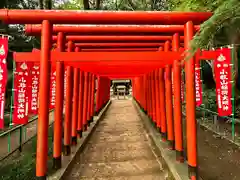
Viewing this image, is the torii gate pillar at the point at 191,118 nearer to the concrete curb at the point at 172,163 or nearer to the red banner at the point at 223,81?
the concrete curb at the point at 172,163

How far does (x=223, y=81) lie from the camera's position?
6.16 m

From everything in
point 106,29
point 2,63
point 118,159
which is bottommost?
point 118,159

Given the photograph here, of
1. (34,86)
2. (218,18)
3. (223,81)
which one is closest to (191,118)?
(218,18)

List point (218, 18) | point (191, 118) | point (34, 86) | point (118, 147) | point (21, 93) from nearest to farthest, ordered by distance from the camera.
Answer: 1. point (218, 18)
2. point (191, 118)
3. point (21, 93)
4. point (34, 86)
5. point (118, 147)

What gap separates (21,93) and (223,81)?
596cm

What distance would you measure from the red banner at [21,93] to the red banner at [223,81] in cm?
536

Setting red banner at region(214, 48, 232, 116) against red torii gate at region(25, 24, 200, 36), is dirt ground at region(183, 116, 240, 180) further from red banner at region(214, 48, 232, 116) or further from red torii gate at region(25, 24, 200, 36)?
red torii gate at region(25, 24, 200, 36)

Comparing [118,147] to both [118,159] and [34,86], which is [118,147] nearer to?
[118,159]

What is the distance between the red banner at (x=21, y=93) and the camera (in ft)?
15.8

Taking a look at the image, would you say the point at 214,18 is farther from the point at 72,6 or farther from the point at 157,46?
the point at 72,6

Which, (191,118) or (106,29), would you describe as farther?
(106,29)

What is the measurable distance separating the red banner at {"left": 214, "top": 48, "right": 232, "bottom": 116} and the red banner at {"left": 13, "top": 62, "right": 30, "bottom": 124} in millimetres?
5360

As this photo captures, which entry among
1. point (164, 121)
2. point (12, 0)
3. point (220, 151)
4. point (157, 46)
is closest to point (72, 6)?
point (12, 0)

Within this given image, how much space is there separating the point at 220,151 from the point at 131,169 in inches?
120
